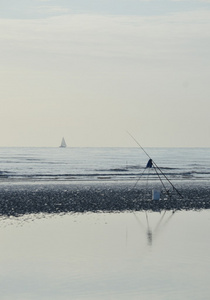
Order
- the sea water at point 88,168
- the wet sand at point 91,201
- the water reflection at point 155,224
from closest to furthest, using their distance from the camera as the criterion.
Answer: the water reflection at point 155,224
the wet sand at point 91,201
the sea water at point 88,168

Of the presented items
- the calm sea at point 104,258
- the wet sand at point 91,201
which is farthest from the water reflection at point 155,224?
the wet sand at point 91,201

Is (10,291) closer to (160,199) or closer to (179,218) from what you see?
(179,218)

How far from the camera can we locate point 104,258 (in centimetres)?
1644

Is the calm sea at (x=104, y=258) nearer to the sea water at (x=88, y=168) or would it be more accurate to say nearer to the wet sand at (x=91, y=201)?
the wet sand at (x=91, y=201)

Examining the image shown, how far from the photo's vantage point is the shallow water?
42.3 feet

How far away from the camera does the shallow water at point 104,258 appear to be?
12.9 meters

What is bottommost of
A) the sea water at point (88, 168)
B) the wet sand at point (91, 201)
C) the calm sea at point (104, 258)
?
the calm sea at point (104, 258)

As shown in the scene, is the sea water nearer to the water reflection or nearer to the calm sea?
the water reflection

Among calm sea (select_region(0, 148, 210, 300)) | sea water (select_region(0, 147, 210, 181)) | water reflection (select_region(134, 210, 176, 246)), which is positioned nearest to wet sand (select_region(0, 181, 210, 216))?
water reflection (select_region(134, 210, 176, 246))

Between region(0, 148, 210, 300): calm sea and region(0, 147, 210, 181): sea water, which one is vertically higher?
region(0, 147, 210, 181): sea water

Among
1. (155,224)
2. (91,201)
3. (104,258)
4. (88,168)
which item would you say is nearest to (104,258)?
(104,258)

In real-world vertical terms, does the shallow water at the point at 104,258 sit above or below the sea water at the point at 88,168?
below

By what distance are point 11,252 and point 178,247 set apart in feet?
14.8

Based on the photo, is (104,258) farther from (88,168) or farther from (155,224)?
(88,168)
